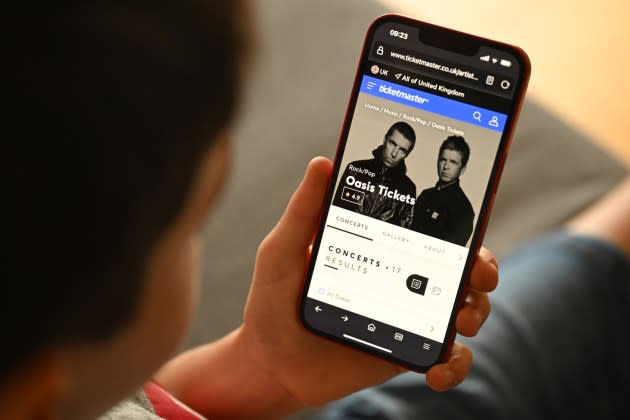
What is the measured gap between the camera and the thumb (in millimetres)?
711

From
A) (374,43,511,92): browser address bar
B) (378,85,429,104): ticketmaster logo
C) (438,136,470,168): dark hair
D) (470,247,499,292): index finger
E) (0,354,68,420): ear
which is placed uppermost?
(374,43,511,92): browser address bar

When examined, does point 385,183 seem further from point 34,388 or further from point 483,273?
point 34,388

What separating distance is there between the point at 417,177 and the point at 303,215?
0.11 meters

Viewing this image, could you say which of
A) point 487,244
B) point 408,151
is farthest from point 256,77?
point 487,244

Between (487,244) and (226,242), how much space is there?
14.8 inches

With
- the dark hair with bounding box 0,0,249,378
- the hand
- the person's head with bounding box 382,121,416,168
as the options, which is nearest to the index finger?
the hand

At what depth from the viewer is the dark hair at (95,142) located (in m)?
0.31

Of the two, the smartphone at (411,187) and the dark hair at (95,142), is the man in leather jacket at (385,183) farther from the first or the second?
the dark hair at (95,142)

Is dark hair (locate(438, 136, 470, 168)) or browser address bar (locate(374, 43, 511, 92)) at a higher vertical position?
browser address bar (locate(374, 43, 511, 92))

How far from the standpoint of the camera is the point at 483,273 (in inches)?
27.9

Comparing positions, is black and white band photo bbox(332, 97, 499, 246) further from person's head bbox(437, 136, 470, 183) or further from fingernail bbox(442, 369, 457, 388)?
fingernail bbox(442, 369, 457, 388)

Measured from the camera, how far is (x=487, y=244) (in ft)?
3.74

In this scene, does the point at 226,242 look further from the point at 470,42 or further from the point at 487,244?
the point at 470,42

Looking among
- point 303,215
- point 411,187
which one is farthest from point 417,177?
point 303,215
